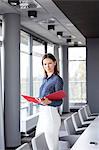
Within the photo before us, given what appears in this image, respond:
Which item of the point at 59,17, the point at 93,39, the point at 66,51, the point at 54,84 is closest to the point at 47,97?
the point at 54,84

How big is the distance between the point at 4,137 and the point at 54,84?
389 centimetres

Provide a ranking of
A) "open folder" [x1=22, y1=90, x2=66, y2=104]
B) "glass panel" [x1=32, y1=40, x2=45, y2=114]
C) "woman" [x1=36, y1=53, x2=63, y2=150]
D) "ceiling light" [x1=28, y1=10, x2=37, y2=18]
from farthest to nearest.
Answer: "glass panel" [x1=32, y1=40, x2=45, y2=114] < "ceiling light" [x1=28, y1=10, x2=37, y2=18] < "woman" [x1=36, y1=53, x2=63, y2=150] < "open folder" [x1=22, y1=90, x2=66, y2=104]

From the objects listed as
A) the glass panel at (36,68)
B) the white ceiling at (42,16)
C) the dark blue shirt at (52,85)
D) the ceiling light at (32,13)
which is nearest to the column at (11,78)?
the white ceiling at (42,16)

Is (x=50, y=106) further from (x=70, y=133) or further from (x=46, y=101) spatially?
(x=70, y=133)

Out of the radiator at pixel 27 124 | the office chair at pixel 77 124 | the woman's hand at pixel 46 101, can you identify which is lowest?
the radiator at pixel 27 124

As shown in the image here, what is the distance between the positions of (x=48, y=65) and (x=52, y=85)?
244 millimetres

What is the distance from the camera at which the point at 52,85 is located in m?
3.99

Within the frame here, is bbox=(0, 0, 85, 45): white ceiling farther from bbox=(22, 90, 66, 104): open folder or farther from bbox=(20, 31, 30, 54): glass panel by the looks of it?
bbox=(22, 90, 66, 104): open folder

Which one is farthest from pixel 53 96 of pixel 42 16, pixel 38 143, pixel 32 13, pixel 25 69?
pixel 25 69

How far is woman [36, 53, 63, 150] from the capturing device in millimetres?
3906

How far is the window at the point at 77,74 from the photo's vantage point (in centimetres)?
1557

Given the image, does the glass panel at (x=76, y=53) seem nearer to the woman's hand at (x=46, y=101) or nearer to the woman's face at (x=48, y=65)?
the woman's face at (x=48, y=65)

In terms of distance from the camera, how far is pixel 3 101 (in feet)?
24.8

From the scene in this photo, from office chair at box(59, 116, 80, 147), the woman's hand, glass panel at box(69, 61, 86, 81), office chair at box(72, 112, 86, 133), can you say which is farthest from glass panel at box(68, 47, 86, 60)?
the woman's hand
